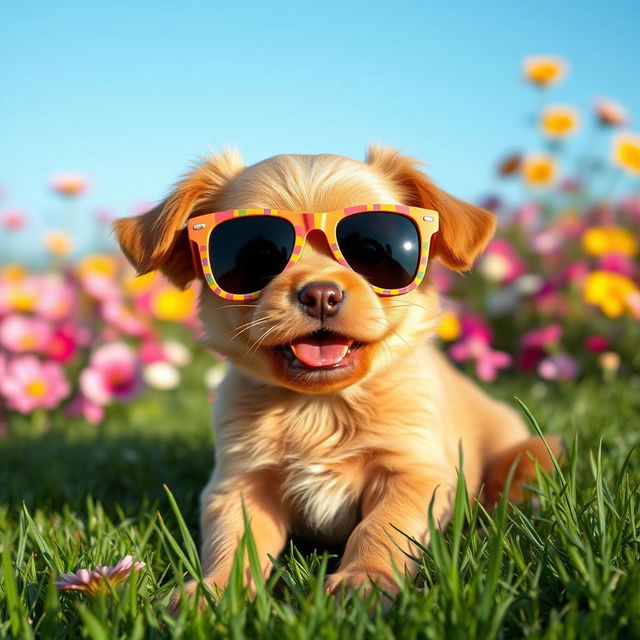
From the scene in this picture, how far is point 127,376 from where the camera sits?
4.78 metres

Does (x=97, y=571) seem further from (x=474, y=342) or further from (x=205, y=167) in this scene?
(x=474, y=342)

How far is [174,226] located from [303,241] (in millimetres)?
420

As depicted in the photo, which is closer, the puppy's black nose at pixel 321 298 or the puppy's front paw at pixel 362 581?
the puppy's front paw at pixel 362 581

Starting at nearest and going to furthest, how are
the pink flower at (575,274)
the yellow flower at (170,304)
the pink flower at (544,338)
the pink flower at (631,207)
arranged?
the pink flower at (544,338), the pink flower at (575,274), the yellow flower at (170,304), the pink flower at (631,207)

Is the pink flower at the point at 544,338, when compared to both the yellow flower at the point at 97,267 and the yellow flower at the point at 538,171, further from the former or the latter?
the yellow flower at the point at 97,267

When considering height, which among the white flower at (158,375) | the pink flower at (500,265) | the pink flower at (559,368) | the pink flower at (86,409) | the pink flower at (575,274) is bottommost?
the pink flower at (86,409)

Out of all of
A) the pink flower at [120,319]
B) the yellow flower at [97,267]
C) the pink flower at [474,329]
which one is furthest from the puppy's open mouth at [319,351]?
the yellow flower at [97,267]

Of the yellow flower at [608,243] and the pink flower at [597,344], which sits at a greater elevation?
the yellow flower at [608,243]

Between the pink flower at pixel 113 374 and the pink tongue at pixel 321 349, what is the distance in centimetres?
310

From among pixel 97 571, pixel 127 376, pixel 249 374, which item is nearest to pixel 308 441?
pixel 249 374

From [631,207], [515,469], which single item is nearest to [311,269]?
[515,469]

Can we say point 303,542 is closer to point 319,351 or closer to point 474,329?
point 319,351

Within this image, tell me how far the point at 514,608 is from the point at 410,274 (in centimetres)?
93

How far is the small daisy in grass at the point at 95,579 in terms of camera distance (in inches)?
59.1
